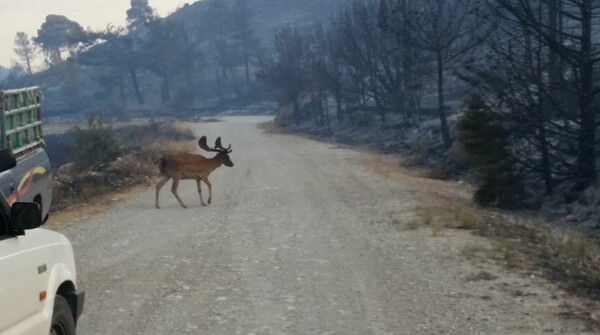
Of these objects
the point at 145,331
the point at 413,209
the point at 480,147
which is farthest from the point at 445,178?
the point at 145,331

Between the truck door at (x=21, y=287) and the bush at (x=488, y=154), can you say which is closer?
the truck door at (x=21, y=287)

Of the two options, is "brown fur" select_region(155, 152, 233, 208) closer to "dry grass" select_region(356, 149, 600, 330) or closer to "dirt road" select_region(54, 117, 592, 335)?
"dirt road" select_region(54, 117, 592, 335)

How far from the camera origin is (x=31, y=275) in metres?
4.71

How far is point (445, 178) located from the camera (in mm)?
24828

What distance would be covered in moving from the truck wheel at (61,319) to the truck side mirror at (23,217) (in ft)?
2.46

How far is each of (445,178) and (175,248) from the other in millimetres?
14567

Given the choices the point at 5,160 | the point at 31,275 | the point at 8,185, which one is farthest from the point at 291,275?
the point at 31,275

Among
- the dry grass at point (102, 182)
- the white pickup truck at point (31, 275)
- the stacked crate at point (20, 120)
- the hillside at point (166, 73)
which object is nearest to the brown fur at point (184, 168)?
the dry grass at point (102, 182)

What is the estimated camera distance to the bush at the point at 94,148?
29922 millimetres

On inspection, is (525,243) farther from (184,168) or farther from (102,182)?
(102,182)

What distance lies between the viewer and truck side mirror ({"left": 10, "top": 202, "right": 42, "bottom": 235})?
469 cm

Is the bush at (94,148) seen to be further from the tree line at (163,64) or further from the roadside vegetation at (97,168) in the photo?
the tree line at (163,64)

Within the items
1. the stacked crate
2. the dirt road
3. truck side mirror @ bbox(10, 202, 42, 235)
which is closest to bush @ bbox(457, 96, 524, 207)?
the dirt road

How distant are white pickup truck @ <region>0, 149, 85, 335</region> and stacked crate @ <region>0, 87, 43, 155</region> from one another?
14.0ft
